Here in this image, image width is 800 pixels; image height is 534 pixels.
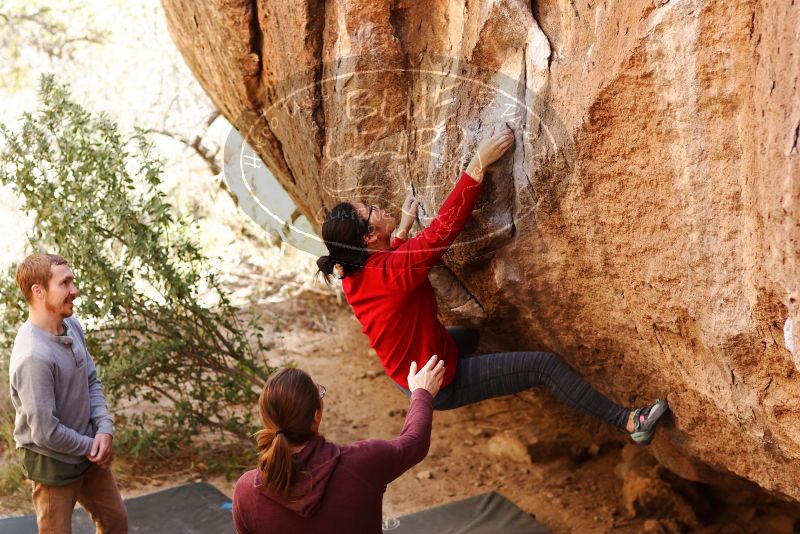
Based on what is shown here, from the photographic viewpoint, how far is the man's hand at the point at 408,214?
3.79 meters

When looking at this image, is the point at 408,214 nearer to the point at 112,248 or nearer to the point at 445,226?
the point at 445,226

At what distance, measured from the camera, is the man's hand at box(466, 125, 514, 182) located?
3355mm

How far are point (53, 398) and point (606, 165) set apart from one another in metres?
2.14

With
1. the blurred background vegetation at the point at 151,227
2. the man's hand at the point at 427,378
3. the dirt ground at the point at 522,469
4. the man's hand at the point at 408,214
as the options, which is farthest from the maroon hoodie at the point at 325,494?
the dirt ground at the point at 522,469

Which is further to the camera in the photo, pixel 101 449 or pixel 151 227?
pixel 151 227

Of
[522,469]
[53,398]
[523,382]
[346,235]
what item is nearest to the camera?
[53,398]

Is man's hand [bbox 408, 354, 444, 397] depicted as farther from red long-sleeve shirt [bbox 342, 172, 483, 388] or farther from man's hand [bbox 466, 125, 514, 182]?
man's hand [bbox 466, 125, 514, 182]

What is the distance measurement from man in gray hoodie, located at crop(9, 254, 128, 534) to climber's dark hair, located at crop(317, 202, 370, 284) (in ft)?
3.24

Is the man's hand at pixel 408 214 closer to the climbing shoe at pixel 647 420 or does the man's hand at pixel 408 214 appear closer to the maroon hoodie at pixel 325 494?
the climbing shoe at pixel 647 420

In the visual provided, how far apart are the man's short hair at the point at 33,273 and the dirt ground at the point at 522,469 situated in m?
2.36

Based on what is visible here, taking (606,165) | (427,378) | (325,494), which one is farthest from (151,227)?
(325,494)

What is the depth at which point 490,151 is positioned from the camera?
3.36 meters

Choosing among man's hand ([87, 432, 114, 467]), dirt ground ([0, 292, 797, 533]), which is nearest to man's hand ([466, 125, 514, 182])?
man's hand ([87, 432, 114, 467])

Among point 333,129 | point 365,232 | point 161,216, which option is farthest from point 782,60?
point 161,216
